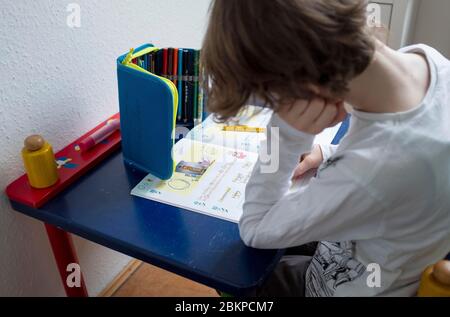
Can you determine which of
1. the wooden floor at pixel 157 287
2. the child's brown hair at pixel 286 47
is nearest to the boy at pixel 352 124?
the child's brown hair at pixel 286 47

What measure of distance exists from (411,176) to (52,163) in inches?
24.5

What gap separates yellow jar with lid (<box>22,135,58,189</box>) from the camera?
29.7 inches

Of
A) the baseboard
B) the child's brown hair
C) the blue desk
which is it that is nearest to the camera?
the child's brown hair

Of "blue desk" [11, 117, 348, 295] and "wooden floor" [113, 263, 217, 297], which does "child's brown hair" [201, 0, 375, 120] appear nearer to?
"blue desk" [11, 117, 348, 295]

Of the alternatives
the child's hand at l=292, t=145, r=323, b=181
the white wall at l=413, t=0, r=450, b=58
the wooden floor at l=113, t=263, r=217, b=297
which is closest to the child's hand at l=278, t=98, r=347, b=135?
the child's hand at l=292, t=145, r=323, b=181

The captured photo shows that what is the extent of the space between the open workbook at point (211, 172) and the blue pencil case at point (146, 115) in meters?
0.04

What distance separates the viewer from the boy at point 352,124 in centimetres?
52

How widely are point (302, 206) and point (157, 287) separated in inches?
34.5

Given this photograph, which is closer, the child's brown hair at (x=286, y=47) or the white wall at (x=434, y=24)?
the child's brown hair at (x=286, y=47)

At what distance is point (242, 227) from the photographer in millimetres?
674

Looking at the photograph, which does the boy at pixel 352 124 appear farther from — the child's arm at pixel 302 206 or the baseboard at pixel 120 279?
the baseboard at pixel 120 279

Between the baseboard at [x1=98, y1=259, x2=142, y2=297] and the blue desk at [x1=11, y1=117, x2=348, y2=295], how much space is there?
58 centimetres

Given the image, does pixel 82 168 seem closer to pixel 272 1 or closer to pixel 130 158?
pixel 130 158

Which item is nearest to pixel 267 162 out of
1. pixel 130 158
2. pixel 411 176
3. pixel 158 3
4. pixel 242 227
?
pixel 242 227
